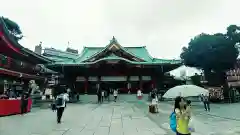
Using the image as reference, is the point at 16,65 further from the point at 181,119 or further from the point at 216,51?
the point at 216,51

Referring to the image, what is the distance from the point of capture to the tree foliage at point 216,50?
29.5 meters

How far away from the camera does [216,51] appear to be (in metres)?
29.3

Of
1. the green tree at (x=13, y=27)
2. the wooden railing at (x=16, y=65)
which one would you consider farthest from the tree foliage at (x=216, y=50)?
the green tree at (x=13, y=27)

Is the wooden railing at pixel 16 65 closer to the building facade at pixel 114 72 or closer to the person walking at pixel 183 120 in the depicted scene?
the building facade at pixel 114 72

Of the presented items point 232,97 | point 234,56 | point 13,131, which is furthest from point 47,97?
point 234,56

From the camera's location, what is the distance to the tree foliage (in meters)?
29.5

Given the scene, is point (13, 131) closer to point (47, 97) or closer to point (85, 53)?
point (47, 97)

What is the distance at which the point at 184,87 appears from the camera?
6.15m

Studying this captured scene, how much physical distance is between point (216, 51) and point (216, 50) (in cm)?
16

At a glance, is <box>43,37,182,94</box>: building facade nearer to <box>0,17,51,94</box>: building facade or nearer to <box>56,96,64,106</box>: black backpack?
<box>0,17,51,94</box>: building facade

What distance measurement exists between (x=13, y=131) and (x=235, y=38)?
34.3 metres

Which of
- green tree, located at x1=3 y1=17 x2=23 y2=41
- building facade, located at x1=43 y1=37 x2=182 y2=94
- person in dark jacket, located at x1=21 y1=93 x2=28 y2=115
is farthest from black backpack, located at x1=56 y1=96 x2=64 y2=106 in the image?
green tree, located at x1=3 y1=17 x2=23 y2=41

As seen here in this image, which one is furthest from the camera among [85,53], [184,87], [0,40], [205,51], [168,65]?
[85,53]

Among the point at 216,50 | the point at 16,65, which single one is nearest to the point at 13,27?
the point at 16,65
